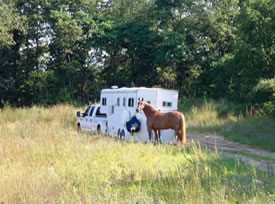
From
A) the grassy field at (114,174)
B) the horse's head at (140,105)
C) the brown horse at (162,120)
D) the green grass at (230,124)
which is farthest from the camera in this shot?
the green grass at (230,124)

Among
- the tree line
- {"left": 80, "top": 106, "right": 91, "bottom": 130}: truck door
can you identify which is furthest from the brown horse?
the tree line

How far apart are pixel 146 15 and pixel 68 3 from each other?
6.70 metres

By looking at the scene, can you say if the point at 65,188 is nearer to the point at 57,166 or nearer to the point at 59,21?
the point at 57,166

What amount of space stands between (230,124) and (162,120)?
6.48 metres

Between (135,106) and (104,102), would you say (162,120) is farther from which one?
(104,102)

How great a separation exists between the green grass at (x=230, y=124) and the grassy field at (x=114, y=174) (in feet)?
24.4

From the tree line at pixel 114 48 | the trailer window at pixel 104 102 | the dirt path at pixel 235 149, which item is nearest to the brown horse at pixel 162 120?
the dirt path at pixel 235 149

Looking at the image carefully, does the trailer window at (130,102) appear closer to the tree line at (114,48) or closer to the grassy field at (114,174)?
the grassy field at (114,174)

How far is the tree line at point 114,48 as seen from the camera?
106ft

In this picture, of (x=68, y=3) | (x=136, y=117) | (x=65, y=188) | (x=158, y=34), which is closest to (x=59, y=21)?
(x=68, y=3)

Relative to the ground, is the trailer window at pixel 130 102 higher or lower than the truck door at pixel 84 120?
higher

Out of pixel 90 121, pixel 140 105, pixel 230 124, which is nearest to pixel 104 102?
pixel 90 121

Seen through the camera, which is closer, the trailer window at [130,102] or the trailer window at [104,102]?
the trailer window at [130,102]

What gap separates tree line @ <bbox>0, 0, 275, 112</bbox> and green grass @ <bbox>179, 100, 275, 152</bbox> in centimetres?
524
